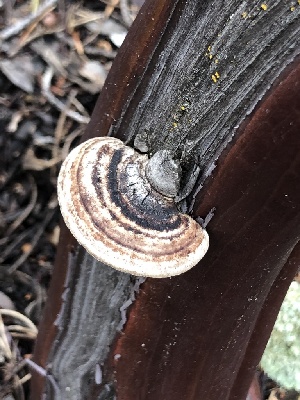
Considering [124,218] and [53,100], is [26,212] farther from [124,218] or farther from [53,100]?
[124,218]

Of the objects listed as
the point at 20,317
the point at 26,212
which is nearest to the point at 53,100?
the point at 26,212

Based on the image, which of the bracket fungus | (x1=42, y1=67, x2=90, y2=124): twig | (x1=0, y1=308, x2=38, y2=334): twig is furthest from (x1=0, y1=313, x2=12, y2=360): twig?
the bracket fungus

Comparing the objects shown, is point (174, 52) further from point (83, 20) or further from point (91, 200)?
point (83, 20)

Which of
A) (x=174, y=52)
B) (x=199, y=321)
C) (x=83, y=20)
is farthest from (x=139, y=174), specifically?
(x=83, y=20)

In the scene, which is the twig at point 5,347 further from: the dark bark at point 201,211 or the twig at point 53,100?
the twig at point 53,100

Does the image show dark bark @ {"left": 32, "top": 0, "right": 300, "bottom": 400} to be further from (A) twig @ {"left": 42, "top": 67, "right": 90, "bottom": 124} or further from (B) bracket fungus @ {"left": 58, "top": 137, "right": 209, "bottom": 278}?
(A) twig @ {"left": 42, "top": 67, "right": 90, "bottom": 124}
